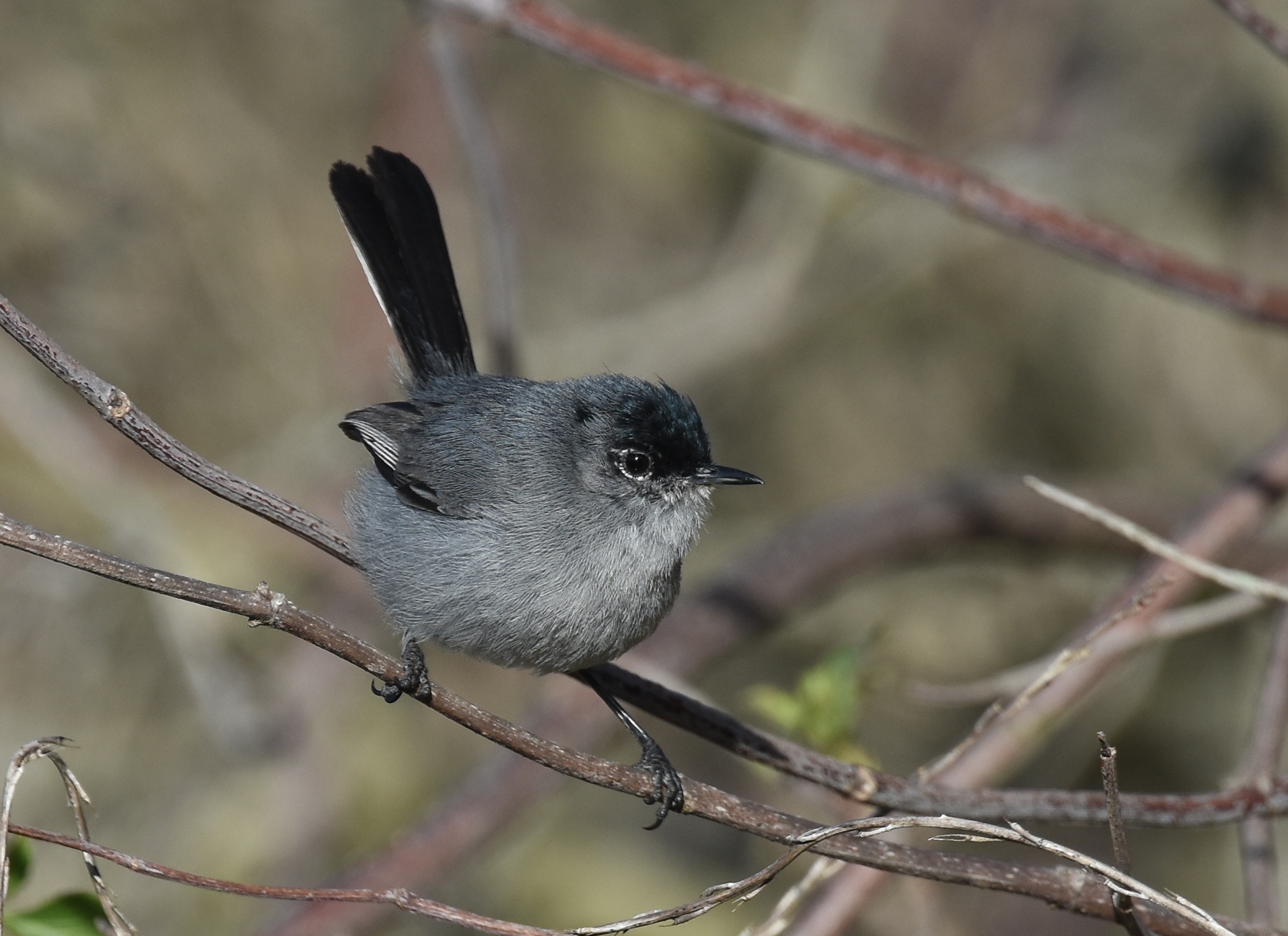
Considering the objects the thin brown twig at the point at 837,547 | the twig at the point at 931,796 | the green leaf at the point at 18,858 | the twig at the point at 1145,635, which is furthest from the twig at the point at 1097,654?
the green leaf at the point at 18,858

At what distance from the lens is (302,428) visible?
17.0ft

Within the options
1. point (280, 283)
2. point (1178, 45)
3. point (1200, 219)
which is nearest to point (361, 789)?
point (280, 283)

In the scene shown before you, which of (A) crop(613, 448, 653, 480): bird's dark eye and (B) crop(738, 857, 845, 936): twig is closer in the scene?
(B) crop(738, 857, 845, 936): twig

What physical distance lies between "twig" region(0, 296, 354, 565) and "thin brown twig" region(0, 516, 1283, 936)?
0.18 meters

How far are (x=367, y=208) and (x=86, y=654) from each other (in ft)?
9.38

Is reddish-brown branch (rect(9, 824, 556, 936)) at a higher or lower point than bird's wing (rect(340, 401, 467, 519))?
lower

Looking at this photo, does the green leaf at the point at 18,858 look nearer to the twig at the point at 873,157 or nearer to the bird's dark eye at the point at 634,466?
the bird's dark eye at the point at 634,466

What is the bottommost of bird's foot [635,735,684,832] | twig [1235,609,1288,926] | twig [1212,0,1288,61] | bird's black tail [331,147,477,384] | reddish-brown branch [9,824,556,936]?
reddish-brown branch [9,824,556,936]

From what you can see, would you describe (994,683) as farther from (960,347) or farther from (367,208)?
(960,347)

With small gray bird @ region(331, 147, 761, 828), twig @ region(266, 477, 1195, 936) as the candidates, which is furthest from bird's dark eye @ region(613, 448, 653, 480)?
twig @ region(266, 477, 1195, 936)

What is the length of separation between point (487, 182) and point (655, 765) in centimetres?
168

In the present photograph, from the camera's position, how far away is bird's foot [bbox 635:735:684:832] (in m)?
2.00

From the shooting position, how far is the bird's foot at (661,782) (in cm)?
200

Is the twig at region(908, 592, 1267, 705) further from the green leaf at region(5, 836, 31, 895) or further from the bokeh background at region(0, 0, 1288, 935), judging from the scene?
the green leaf at region(5, 836, 31, 895)
